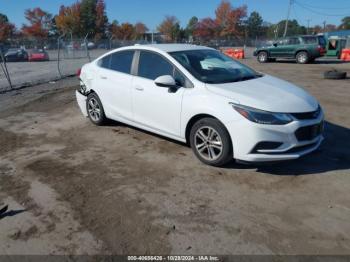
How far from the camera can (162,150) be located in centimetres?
537

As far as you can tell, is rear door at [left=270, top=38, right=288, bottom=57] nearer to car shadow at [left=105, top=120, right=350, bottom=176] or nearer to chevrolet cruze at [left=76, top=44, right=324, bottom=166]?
car shadow at [left=105, top=120, right=350, bottom=176]

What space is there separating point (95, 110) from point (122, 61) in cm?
124

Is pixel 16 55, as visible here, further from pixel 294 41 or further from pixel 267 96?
pixel 267 96

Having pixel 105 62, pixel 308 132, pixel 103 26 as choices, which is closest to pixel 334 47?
pixel 105 62

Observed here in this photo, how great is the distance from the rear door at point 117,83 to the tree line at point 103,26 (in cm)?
6483

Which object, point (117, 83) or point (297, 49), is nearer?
point (117, 83)

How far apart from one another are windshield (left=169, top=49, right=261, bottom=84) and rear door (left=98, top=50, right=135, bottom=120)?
976 millimetres

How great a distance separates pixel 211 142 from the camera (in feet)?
15.0

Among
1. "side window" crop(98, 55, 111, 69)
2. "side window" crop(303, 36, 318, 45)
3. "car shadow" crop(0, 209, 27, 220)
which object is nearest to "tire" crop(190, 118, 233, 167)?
"car shadow" crop(0, 209, 27, 220)

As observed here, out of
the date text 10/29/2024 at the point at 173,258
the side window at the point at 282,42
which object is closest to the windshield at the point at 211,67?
the date text 10/29/2024 at the point at 173,258

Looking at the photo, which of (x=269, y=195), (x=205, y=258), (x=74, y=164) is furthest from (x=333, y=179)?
(x=74, y=164)

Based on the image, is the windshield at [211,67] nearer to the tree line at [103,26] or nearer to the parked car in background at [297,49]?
the parked car in background at [297,49]

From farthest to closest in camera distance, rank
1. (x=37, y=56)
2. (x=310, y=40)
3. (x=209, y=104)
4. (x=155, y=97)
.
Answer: (x=37, y=56)
(x=310, y=40)
(x=155, y=97)
(x=209, y=104)

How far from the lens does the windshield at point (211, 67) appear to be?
16.1 feet
